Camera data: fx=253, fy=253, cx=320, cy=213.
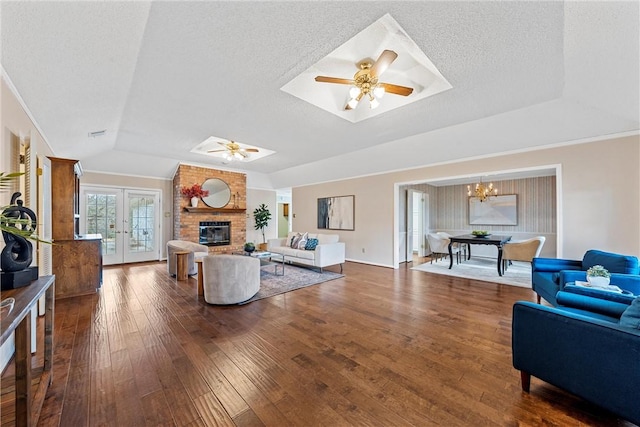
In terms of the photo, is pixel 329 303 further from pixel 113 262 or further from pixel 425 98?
pixel 113 262

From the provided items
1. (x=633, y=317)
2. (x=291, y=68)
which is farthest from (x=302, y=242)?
(x=633, y=317)

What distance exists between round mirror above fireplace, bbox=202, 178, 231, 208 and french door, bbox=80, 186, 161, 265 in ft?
5.00

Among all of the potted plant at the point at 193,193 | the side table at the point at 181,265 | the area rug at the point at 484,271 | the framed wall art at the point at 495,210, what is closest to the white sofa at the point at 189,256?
the side table at the point at 181,265

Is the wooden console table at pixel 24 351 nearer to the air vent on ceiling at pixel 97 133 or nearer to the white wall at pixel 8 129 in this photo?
the white wall at pixel 8 129

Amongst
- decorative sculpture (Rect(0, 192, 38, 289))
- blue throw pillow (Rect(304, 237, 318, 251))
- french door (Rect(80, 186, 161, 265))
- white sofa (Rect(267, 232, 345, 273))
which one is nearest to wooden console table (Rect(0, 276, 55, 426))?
decorative sculpture (Rect(0, 192, 38, 289))

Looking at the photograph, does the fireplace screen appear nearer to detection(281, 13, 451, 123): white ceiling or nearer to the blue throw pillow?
the blue throw pillow

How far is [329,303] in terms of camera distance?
359 centimetres

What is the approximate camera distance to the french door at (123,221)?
21.0ft

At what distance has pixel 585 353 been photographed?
58.9 inches

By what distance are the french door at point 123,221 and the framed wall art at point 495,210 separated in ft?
31.5

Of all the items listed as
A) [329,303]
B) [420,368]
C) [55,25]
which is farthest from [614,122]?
[55,25]

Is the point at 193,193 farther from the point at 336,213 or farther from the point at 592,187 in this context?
the point at 592,187

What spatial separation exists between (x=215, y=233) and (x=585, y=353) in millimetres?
7397

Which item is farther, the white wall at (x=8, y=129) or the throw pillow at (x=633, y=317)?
the white wall at (x=8, y=129)
